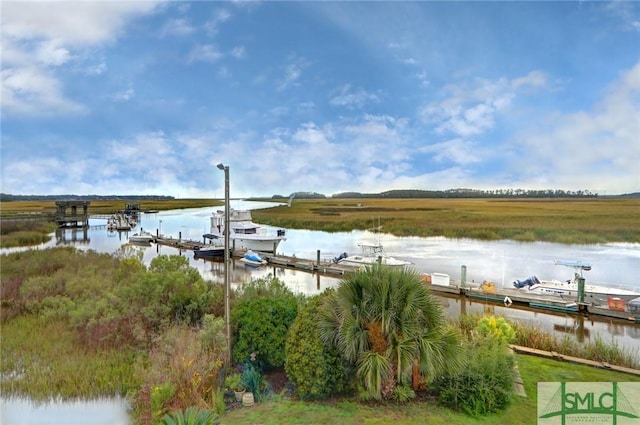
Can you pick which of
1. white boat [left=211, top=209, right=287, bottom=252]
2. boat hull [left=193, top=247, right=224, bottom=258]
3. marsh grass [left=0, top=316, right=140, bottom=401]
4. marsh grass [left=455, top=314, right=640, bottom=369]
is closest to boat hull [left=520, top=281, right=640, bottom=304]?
marsh grass [left=455, top=314, right=640, bottom=369]

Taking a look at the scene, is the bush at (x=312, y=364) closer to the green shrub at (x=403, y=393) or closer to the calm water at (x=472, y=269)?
the green shrub at (x=403, y=393)

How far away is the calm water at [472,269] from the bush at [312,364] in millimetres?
2899

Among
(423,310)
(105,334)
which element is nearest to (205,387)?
(423,310)

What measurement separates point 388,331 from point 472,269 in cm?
1990

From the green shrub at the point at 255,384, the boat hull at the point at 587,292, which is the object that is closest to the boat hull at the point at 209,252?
the boat hull at the point at 587,292

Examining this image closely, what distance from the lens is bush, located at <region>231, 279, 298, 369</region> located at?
5.83 meters

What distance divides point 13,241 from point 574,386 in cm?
1679

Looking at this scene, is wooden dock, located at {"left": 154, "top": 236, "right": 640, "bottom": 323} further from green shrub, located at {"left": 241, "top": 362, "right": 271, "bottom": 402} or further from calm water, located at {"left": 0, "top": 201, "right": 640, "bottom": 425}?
green shrub, located at {"left": 241, "top": 362, "right": 271, "bottom": 402}

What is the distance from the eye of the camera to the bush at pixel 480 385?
4816 mm

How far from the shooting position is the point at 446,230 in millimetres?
40906

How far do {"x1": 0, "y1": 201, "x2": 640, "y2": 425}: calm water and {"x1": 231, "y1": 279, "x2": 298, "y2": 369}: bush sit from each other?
2129 mm

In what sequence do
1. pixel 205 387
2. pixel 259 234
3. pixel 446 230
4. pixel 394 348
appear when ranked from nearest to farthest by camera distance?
pixel 394 348 → pixel 205 387 → pixel 259 234 → pixel 446 230

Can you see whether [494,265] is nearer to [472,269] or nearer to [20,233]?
[472,269]

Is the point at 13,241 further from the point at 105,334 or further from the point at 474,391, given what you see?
the point at 474,391
